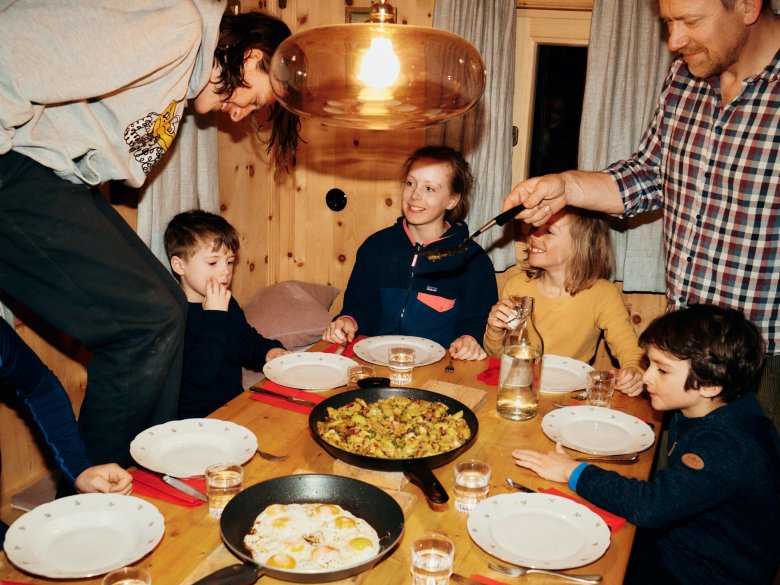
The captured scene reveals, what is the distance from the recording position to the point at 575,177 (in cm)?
247

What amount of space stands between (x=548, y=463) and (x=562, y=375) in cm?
61

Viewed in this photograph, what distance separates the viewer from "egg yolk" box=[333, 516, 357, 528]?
126 centimetres

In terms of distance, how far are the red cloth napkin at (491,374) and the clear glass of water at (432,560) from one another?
0.89m

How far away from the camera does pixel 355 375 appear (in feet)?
6.36

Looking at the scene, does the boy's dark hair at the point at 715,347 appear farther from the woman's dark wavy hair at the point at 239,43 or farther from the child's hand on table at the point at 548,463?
the woman's dark wavy hair at the point at 239,43

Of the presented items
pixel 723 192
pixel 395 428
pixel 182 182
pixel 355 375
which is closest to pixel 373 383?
pixel 355 375

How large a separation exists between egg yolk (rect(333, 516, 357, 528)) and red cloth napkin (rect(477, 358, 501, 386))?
2.74 feet

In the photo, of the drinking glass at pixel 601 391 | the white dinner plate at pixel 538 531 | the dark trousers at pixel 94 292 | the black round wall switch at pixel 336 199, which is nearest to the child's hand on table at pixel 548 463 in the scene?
the white dinner plate at pixel 538 531

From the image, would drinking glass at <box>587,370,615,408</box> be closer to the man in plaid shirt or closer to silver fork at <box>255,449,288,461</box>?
the man in plaid shirt

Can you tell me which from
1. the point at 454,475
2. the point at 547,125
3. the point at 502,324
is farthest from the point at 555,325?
the point at 454,475

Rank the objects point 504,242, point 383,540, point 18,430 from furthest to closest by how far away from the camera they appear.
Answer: point 504,242 → point 18,430 → point 383,540

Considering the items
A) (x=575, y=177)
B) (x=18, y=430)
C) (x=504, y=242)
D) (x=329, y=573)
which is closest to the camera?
(x=329, y=573)

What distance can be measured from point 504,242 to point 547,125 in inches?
23.0

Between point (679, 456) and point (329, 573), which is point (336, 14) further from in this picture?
point (329, 573)
